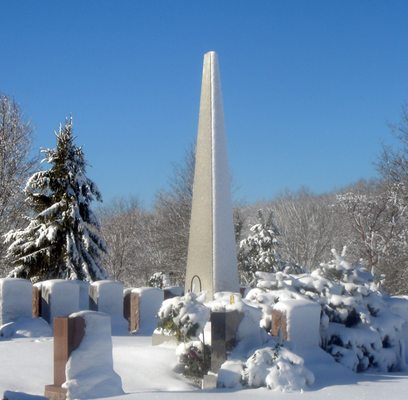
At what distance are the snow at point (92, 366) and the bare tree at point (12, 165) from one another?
18.2 m

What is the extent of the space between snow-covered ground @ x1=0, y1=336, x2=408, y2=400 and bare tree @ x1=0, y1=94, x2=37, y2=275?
15.0 m

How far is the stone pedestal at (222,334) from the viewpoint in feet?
35.3

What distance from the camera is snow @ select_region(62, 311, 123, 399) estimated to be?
9422mm

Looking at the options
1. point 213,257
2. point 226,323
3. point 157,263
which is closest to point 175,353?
point 226,323

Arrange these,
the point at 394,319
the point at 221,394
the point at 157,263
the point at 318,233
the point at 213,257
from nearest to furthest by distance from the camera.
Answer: the point at 221,394 < the point at 394,319 < the point at 213,257 < the point at 157,263 < the point at 318,233

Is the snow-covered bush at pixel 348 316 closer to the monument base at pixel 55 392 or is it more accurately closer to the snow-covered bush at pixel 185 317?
the snow-covered bush at pixel 185 317

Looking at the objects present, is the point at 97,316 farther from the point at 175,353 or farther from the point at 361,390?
the point at 361,390

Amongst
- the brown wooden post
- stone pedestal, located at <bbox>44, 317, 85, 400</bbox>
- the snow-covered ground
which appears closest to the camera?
the snow-covered ground

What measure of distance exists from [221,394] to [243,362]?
958mm

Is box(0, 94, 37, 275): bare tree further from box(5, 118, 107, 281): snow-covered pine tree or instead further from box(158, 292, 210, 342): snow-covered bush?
box(158, 292, 210, 342): snow-covered bush

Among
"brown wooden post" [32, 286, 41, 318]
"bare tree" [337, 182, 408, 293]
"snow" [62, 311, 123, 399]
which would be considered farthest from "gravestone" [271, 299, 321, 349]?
"bare tree" [337, 182, 408, 293]

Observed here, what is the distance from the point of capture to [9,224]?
27.9 m

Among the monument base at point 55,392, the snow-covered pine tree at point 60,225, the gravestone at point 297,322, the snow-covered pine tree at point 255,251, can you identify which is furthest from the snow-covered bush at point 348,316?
the snow-covered pine tree at point 255,251

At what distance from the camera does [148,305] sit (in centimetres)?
1645
